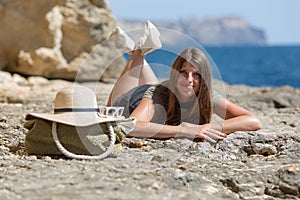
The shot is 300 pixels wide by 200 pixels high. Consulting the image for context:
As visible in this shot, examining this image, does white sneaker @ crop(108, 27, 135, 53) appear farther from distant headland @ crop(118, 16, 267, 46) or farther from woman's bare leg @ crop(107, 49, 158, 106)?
distant headland @ crop(118, 16, 267, 46)

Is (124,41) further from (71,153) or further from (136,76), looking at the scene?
(71,153)

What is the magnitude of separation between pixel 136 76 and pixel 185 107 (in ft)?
2.50

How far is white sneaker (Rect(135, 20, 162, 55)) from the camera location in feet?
17.6

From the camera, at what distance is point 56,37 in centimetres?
1216

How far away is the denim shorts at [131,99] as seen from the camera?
5.27 meters

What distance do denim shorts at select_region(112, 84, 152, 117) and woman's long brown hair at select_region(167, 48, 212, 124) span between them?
0.37 metres

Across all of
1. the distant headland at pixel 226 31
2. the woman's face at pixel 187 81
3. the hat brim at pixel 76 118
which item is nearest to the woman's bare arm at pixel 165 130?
the woman's face at pixel 187 81

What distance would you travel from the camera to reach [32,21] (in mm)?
11883

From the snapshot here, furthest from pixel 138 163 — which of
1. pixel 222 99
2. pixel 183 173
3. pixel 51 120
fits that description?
pixel 222 99

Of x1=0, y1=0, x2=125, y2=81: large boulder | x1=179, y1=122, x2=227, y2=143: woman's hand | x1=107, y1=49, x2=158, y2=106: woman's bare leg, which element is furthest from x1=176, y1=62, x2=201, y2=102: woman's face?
x1=0, y1=0, x2=125, y2=81: large boulder

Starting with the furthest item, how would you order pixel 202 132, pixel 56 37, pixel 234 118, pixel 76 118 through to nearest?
1. pixel 56 37
2. pixel 234 118
3. pixel 202 132
4. pixel 76 118

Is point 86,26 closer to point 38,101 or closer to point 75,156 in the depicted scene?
point 38,101

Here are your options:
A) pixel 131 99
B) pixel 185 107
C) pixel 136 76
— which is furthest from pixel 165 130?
pixel 136 76

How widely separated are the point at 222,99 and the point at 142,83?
0.83 m
